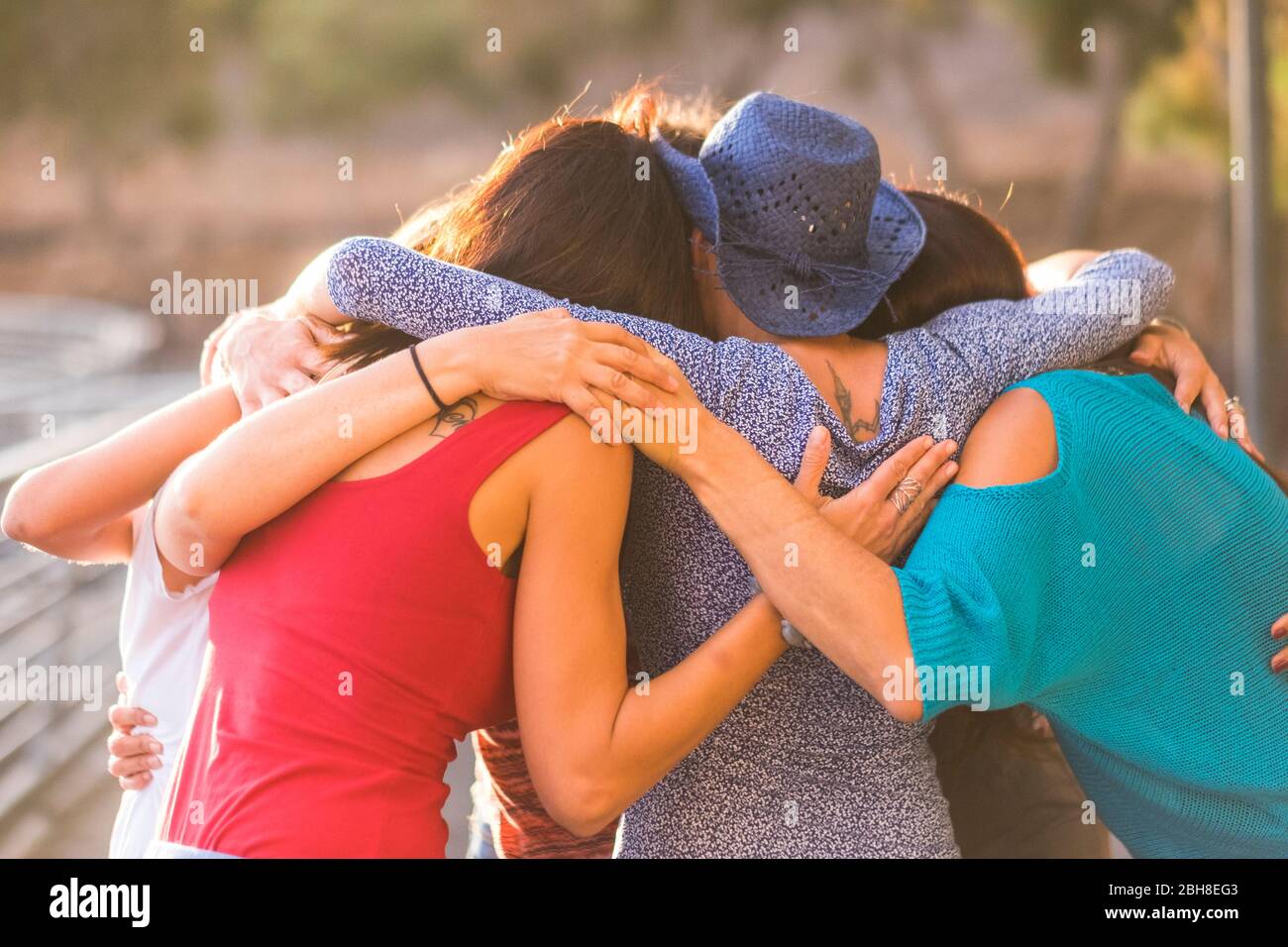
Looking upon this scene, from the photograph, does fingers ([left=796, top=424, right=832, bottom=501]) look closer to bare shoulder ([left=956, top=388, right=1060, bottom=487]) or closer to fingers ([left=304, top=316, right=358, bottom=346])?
bare shoulder ([left=956, top=388, right=1060, bottom=487])

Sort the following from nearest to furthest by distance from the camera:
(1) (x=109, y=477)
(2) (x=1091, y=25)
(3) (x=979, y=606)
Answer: (3) (x=979, y=606)
(1) (x=109, y=477)
(2) (x=1091, y=25)

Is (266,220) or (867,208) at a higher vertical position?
(867,208)

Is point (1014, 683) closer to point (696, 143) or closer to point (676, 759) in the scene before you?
point (676, 759)

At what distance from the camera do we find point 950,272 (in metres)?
2.08

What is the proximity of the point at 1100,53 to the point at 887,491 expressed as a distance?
1095 cm

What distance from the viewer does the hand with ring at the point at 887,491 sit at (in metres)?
1.75

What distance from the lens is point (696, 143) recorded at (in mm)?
2121

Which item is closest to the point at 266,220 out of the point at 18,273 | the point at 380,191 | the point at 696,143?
the point at 380,191

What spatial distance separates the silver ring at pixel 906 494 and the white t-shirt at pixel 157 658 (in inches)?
41.3

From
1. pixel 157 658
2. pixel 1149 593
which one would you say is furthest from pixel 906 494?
pixel 157 658

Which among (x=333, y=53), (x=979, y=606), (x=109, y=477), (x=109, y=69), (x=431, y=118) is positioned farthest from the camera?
(x=431, y=118)

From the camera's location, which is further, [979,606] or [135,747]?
[135,747]

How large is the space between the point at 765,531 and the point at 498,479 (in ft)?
1.21

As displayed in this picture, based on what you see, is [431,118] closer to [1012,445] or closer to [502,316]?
[502,316]
